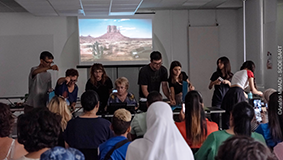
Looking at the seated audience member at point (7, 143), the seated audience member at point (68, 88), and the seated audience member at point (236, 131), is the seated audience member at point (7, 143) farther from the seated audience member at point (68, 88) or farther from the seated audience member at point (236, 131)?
the seated audience member at point (68, 88)

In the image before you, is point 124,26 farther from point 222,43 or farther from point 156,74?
point 156,74

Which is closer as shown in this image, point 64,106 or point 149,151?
point 149,151

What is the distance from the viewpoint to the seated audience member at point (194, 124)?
289 centimetres

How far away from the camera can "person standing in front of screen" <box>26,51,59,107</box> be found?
15.8 feet

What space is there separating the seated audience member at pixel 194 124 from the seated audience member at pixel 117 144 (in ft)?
2.37

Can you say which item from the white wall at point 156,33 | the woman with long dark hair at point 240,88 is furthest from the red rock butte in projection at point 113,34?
the woman with long dark hair at point 240,88

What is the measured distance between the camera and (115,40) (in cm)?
880

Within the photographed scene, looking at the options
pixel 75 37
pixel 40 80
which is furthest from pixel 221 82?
pixel 75 37

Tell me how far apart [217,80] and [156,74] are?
1054mm

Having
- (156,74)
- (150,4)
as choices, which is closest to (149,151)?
(156,74)

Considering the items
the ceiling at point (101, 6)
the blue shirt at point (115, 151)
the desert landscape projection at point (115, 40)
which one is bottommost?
the blue shirt at point (115, 151)

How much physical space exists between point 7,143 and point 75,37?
689cm

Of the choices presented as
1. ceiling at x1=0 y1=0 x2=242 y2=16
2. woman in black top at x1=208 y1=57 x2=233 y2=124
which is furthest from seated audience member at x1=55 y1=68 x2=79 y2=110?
woman in black top at x1=208 y1=57 x2=233 y2=124

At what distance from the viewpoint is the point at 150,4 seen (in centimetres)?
812
